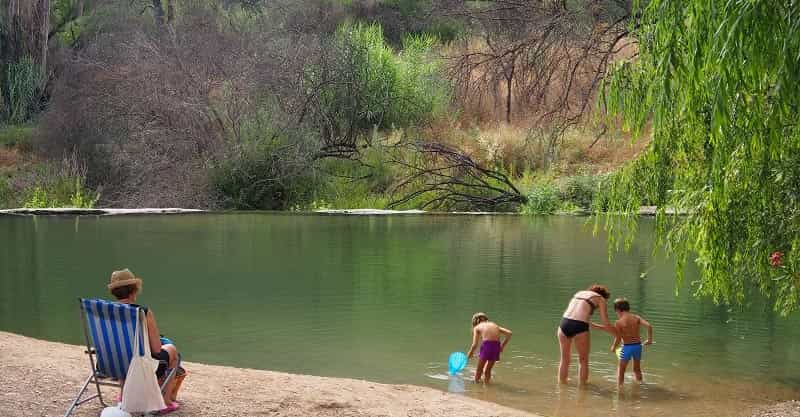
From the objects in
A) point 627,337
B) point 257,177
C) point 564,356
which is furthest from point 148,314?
point 257,177

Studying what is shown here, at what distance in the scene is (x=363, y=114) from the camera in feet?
102

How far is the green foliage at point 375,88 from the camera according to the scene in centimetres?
3067

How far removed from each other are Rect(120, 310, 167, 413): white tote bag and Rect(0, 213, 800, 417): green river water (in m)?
3.39

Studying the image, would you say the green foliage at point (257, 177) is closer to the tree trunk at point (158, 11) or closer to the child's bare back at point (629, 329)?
the tree trunk at point (158, 11)

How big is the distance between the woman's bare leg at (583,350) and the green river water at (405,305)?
5.7 inches

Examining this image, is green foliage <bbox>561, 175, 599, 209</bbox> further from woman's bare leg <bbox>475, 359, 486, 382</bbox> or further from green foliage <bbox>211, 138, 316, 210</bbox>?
woman's bare leg <bbox>475, 359, 486, 382</bbox>

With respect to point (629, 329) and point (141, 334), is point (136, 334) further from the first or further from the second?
point (629, 329)

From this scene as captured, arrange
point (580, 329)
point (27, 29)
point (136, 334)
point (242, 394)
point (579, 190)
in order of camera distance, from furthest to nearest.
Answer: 1. point (27, 29)
2. point (579, 190)
3. point (580, 329)
4. point (242, 394)
5. point (136, 334)

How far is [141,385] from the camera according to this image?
5.90m

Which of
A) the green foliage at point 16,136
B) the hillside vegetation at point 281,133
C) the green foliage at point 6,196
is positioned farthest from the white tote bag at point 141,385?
the green foliage at point 16,136

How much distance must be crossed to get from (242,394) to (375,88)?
80.7 ft

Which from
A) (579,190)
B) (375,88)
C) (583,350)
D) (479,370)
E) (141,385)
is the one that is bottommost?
(479,370)

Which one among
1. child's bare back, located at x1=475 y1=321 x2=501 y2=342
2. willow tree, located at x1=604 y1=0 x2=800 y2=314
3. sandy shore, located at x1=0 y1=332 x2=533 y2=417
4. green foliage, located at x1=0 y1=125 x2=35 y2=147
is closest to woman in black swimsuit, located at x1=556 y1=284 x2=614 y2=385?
child's bare back, located at x1=475 y1=321 x2=501 y2=342

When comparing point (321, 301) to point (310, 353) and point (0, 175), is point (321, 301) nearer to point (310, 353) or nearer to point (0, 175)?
point (310, 353)
